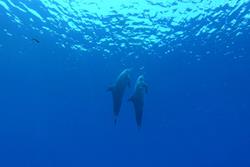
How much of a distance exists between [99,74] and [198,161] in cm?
2951

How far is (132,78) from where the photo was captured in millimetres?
25859

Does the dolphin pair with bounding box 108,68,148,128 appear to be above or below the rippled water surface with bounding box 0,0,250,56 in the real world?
below

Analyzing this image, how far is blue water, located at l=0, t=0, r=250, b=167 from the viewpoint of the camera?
2234 centimetres

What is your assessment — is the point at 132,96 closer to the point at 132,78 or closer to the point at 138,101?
the point at 138,101

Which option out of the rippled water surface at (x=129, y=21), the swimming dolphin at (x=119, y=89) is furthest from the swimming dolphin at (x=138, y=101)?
the rippled water surface at (x=129, y=21)

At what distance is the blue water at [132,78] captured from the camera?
73.3 ft

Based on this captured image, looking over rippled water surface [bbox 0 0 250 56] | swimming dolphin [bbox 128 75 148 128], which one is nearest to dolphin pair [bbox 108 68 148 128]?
swimming dolphin [bbox 128 75 148 128]

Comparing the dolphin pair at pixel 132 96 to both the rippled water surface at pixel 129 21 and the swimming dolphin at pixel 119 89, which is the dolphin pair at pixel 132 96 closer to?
the swimming dolphin at pixel 119 89

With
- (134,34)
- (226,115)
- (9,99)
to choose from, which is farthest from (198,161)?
(134,34)

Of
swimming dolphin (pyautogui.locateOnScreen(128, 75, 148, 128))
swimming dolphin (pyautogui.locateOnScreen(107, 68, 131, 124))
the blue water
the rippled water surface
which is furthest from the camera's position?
the blue water

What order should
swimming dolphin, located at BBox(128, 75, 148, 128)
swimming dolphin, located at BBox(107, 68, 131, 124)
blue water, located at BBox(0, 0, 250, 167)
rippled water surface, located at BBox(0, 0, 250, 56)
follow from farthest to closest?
1. blue water, located at BBox(0, 0, 250, 167)
2. rippled water surface, located at BBox(0, 0, 250, 56)
3. swimming dolphin, located at BBox(107, 68, 131, 124)
4. swimming dolphin, located at BBox(128, 75, 148, 128)

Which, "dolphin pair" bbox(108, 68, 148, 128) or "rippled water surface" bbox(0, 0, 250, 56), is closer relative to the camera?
"dolphin pair" bbox(108, 68, 148, 128)

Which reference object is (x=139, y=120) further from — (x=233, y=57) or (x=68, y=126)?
(x=68, y=126)

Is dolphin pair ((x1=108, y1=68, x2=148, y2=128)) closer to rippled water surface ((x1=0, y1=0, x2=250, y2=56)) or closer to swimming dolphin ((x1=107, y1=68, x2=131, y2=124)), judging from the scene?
swimming dolphin ((x1=107, y1=68, x2=131, y2=124))
